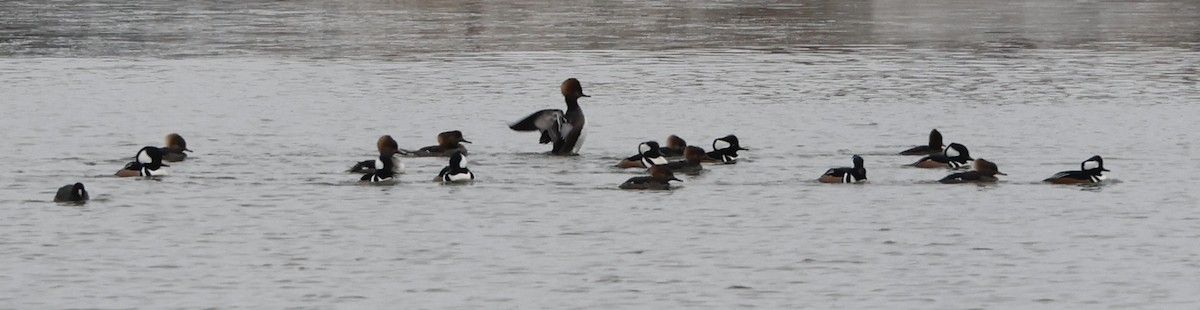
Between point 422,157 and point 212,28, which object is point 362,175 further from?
point 212,28

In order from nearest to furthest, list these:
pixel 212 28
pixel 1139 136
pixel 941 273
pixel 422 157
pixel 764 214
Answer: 1. pixel 941 273
2. pixel 764 214
3. pixel 422 157
4. pixel 1139 136
5. pixel 212 28

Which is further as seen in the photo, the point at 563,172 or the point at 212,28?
the point at 212,28

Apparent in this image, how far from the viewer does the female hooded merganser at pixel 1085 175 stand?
20.1 metres

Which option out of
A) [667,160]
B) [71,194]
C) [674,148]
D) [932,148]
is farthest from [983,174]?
[71,194]

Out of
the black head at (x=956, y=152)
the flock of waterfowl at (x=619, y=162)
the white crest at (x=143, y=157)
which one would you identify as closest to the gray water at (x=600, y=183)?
the flock of waterfowl at (x=619, y=162)

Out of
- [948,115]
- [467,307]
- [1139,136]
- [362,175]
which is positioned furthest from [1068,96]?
[467,307]

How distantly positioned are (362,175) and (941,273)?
25.2 ft

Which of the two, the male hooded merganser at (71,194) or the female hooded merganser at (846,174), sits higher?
the male hooded merganser at (71,194)

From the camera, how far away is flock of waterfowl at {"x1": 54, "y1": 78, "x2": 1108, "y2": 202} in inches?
794

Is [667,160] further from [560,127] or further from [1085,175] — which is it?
[1085,175]

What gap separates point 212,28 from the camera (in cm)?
5316

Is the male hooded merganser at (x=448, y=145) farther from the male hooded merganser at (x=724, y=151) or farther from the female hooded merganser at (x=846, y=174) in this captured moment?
the female hooded merganser at (x=846, y=174)

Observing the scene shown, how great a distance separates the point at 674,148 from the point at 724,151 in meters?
0.94

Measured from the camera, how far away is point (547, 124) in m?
23.7
